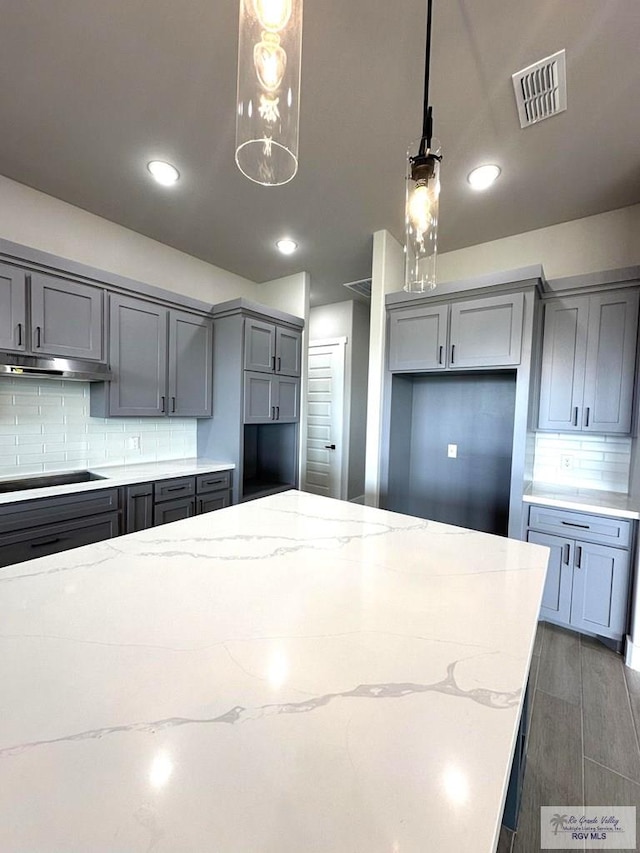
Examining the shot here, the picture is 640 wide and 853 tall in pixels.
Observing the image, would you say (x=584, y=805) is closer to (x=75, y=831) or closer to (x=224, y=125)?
(x=75, y=831)

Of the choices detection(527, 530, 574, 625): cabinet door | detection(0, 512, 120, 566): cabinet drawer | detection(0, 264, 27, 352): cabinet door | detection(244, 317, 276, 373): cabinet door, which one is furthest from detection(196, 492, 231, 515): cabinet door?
detection(527, 530, 574, 625): cabinet door

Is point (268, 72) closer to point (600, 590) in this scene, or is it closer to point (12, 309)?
point (12, 309)

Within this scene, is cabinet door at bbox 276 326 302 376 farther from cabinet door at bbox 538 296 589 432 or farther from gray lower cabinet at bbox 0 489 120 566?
cabinet door at bbox 538 296 589 432

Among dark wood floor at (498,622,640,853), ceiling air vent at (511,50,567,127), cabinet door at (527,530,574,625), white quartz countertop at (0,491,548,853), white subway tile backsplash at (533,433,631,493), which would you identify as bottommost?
dark wood floor at (498,622,640,853)

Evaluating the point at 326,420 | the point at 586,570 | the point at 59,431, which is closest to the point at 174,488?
the point at 59,431

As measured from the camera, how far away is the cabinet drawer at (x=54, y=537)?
1994mm

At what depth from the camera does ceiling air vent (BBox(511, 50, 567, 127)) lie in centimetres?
149

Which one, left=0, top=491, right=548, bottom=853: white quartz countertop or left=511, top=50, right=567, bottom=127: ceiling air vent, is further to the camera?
left=511, top=50, right=567, bottom=127: ceiling air vent

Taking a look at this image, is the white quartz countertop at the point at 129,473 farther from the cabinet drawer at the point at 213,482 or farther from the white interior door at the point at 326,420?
Answer: the white interior door at the point at 326,420

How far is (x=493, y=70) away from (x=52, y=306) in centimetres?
267

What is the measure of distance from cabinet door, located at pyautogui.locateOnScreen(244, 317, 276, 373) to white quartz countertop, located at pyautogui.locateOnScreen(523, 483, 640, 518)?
2.31 meters

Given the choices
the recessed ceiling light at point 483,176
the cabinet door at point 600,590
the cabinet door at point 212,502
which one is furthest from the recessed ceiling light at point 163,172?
the cabinet door at point 600,590

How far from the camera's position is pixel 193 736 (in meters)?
0.52

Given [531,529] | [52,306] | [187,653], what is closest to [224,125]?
[52,306]
